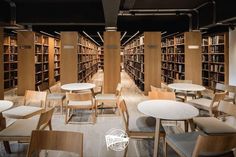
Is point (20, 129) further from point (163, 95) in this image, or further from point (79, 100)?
point (163, 95)

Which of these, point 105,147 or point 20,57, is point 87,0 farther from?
point 105,147

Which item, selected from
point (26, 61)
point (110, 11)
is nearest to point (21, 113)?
point (110, 11)

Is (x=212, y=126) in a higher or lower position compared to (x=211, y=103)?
lower

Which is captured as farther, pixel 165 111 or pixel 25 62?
pixel 25 62

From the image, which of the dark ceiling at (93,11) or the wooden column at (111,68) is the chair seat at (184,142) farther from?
the wooden column at (111,68)

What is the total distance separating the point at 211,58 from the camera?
966cm

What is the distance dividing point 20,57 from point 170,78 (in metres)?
6.44

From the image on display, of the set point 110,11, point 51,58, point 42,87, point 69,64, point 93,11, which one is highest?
point 93,11

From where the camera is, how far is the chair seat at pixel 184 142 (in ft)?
8.18

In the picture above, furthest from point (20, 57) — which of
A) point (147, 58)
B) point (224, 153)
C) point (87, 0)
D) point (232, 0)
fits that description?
point (224, 153)

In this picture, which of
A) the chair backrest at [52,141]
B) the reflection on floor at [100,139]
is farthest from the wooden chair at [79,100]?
the chair backrest at [52,141]

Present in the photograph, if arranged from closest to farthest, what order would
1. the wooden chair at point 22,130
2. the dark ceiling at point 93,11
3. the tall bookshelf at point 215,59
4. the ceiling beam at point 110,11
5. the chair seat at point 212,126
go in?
the wooden chair at point 22,130 → the chair seat at point 212,126 → the ceiling beam at point 110,11 → the dark ceiling at point 93,11 → the tall bookshelf at point 215,59

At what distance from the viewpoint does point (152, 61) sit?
335 inches

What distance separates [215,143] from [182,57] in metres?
7.73
